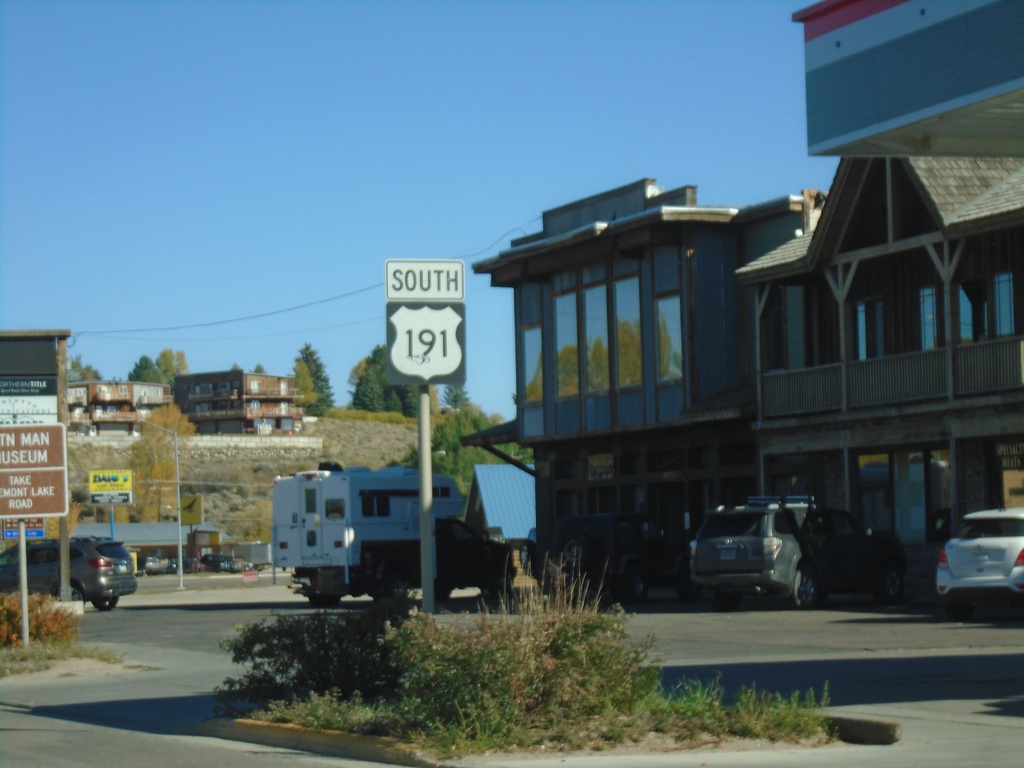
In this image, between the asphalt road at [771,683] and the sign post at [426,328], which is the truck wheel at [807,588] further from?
the sign post at [426,328]

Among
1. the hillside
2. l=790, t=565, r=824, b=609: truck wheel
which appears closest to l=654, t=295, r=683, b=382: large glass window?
l=790, t=565, r=824, b=609: truck wheel

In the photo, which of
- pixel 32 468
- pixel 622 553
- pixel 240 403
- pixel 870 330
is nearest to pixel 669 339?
pixel 870 330

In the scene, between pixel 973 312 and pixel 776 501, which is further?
pixel 973 312

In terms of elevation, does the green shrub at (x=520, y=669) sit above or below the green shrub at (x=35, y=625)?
above

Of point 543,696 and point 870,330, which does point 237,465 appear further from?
point 543,696

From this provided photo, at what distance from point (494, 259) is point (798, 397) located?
11013mm

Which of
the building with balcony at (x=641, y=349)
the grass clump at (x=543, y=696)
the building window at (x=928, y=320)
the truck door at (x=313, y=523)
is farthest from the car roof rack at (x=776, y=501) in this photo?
the grass clump at (x=543, y=696)

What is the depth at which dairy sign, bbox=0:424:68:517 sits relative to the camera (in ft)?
63.7

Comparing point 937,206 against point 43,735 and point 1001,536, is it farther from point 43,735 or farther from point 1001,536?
point 43,735

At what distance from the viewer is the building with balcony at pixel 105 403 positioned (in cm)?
17925

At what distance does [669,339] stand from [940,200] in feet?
28.1

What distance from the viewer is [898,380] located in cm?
2719

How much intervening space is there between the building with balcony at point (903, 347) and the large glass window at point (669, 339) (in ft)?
7.00

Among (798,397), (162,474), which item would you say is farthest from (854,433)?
(162,474)
